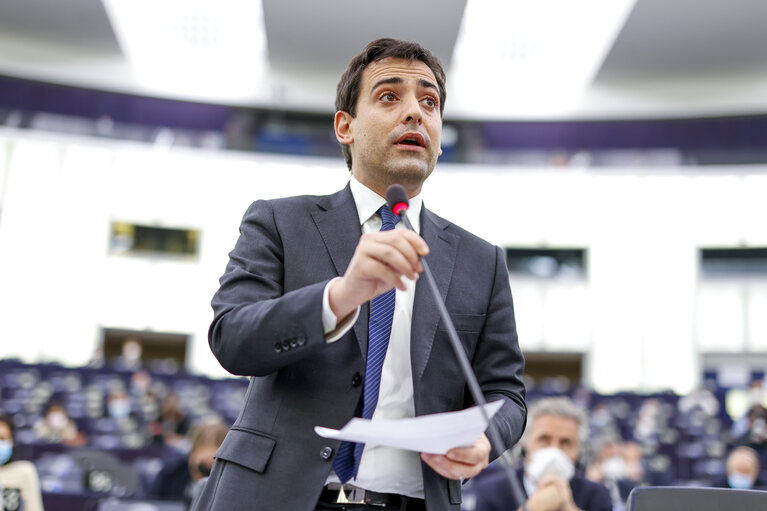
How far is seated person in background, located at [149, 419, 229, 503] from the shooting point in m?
4.93

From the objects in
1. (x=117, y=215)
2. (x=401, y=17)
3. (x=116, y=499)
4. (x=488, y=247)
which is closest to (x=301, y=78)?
(x=401, y=17)

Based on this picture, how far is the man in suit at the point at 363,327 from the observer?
129 cm

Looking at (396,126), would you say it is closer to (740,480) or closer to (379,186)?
(379,186)

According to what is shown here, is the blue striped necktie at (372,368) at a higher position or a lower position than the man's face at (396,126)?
lower

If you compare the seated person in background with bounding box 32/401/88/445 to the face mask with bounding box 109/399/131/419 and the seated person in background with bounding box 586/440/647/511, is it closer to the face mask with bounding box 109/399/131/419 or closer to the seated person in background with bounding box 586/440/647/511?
the face mask with bounding box 109/399/131/419

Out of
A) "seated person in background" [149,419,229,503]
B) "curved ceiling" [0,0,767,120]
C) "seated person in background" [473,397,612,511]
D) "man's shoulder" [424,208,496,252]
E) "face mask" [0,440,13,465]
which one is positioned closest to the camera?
"man's shoulder" [424,208,496,252]

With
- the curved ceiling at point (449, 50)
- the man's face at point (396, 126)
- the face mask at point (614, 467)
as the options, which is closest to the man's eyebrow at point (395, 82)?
the man's face at point (396, 126)

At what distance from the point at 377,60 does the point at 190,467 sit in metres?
4.23

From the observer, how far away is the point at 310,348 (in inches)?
50.1

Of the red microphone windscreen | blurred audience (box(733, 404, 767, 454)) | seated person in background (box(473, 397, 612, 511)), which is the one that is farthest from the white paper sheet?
blurred audience (box(733, 404, 767, 454))

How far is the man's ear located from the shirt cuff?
1.79 ft

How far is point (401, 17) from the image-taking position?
13.9 metres

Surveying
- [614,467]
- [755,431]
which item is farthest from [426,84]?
[755,431]

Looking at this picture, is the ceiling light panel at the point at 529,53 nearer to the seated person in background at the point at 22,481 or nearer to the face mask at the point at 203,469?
the face mask at the point at 203,469
